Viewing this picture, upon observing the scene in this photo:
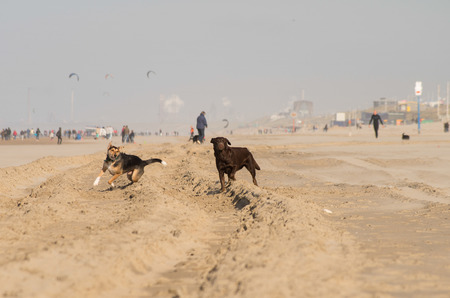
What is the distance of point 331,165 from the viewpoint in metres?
19.7

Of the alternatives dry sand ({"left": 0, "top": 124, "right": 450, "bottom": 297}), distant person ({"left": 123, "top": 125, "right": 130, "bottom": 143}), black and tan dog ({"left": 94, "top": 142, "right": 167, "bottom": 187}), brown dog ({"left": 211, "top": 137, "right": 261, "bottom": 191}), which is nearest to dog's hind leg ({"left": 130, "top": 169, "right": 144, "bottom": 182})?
black and tan dog ({"left": 94, "top": 142, "right": 167, "bottom": 187})

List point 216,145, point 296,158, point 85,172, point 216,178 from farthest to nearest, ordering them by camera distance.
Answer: point 296,158 < point 85,172 < point 216,178 < point 216,145

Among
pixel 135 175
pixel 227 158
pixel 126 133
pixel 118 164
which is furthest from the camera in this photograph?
pixel 126 133

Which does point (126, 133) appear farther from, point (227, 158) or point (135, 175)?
point (227, 158)

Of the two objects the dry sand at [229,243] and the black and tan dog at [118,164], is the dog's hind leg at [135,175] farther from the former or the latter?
the dry sand at [229,243]

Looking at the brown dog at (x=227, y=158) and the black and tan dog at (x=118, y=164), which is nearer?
the brown dog at (x=227, y=158)

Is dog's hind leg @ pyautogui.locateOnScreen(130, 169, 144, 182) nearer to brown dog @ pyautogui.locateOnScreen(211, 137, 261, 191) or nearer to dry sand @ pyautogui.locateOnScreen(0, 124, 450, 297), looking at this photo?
dry sand @ pyautogui.locateOnScreen(0, 124, 450, 297)

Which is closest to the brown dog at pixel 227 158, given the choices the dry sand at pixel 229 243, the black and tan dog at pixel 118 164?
the dry sand at pixel 229 243

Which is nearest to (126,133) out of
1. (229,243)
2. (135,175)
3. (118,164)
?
(135,175)

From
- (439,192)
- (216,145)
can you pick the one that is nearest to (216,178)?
(216,145)

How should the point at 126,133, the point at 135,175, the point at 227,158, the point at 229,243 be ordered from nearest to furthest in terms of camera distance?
the point at 229,243, the point at 227,158, the point at 135,175, the point at 126,133

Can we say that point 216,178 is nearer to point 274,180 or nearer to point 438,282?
point 274,180

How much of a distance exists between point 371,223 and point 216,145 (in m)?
4.22

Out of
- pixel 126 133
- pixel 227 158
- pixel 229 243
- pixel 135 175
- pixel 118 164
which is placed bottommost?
pixel 229 243
